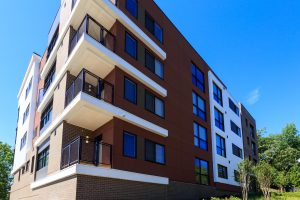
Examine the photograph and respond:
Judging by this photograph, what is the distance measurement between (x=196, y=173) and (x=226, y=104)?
15255 millimetres

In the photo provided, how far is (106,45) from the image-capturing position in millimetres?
18375

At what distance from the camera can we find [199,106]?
29578 mm

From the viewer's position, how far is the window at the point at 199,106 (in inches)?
1126

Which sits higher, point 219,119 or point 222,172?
point 219,119

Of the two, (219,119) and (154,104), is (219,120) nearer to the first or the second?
(219,119)

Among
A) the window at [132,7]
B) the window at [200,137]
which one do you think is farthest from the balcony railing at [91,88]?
the window at [200,137]

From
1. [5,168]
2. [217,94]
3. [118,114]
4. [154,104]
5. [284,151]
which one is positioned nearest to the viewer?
[118,114]

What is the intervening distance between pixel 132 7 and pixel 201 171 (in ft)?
52.3

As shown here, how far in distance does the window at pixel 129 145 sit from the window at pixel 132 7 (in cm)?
889

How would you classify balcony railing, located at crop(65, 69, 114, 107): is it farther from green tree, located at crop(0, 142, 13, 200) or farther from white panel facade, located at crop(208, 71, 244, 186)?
green tree, located at crop(0, 142, 13, 200)

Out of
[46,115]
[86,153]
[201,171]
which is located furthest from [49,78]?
[201,171]

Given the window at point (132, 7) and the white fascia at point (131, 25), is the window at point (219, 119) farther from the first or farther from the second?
the window at point (132, 7)

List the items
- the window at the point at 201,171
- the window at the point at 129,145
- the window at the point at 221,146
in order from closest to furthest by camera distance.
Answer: the window at the point at 129,145 < the window at the point at 201,171 < the window at the point at 221,146

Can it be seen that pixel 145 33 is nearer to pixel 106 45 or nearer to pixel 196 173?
pixel 106 45
